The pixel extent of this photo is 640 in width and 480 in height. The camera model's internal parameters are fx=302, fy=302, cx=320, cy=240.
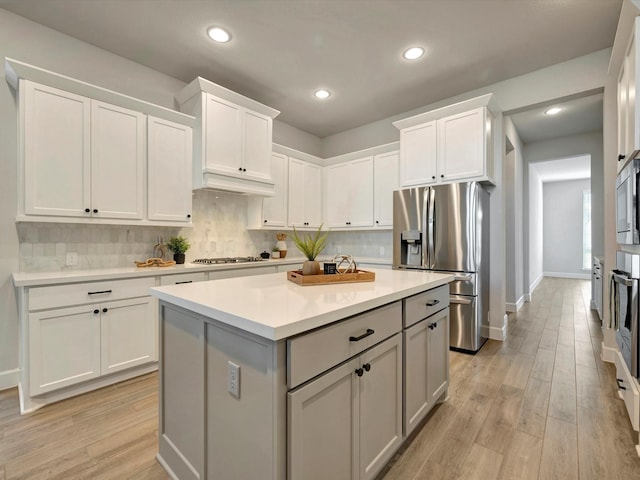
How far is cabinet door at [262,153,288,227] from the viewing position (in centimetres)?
404

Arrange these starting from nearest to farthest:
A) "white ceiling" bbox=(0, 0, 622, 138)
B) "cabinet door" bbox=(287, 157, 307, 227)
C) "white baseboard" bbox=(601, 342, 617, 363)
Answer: "white ceiling" bbox=(0, 0, 622, 138), "white baseboard" bbox=(601, 342, 617, 363), "cabinet door" bbox=(287, 157, 307, 227)

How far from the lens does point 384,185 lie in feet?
13.8

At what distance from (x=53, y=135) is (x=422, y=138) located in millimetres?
3542

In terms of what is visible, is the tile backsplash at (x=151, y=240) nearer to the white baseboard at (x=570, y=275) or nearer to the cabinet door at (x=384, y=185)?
the cabinet door at (x=384, y=185)

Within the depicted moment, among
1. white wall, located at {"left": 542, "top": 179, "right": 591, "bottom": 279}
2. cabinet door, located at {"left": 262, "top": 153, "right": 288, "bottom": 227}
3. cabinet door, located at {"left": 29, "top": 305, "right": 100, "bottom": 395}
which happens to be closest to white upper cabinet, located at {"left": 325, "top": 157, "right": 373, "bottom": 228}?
cabinet door, located at {"left": 262, "top": 153, "right": 288, "bottom": 227}

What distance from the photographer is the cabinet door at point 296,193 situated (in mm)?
4340

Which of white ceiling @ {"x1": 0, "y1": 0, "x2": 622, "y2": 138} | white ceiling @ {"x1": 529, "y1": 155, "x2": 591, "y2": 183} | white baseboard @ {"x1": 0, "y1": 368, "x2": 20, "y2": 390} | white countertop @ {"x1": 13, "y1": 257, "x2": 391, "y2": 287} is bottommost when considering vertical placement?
white baseboard @ {"x1": 0, "y1": 368, "x2": 20, "y2": 390}

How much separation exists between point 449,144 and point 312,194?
2.07m

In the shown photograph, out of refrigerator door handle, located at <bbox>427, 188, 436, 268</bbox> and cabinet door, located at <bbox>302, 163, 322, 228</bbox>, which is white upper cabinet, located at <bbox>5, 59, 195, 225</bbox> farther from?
refrigerator door handle, located at <bbox>427, 188, 436, 268</bbox>

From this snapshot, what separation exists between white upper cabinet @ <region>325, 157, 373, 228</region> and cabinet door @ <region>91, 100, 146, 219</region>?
267 cm

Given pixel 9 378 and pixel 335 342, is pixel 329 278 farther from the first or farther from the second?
pixel 9 378

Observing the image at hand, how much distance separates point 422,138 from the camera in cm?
359

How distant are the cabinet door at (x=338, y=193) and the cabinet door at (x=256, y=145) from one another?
130cm

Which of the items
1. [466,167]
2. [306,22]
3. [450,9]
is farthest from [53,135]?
[466,167]
